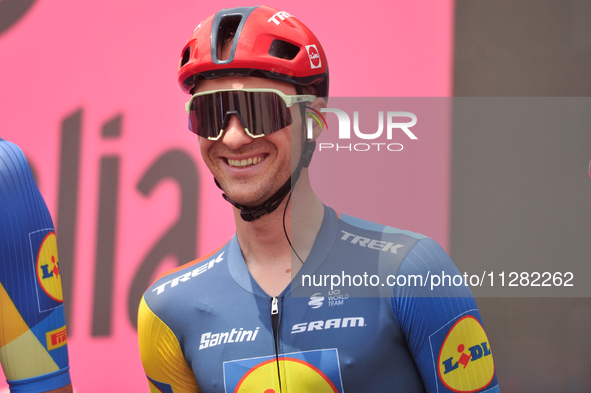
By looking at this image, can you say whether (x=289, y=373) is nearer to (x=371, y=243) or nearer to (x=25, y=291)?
(x=371, y=243)

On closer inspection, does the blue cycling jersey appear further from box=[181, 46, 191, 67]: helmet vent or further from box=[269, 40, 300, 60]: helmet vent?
box=[181, 46, 191, 67]: helmet vent

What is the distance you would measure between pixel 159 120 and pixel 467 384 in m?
2.32

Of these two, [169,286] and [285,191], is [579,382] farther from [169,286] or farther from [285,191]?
[169,286]

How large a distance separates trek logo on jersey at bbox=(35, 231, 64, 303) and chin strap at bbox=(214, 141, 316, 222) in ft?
2.18

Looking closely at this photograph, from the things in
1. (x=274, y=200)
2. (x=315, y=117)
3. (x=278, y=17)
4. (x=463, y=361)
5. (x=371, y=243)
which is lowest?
(x=463, y=361)

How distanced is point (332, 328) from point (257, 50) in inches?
35.8

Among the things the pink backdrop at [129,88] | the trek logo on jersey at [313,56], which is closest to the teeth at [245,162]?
the trek logo on jersey at [313,56]

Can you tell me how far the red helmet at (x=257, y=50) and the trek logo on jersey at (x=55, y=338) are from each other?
978mm

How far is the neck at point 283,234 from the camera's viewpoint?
5.69 feet

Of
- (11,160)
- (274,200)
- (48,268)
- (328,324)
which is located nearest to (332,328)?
(328,324)

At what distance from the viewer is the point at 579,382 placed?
8.26 ft

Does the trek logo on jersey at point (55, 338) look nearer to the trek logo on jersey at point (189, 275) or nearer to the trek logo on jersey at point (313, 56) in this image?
the trek logo on jersey at point (189, 275)

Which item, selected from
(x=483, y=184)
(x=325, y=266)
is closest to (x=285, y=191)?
(x=325, y=266)

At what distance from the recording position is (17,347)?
67.0 inches
